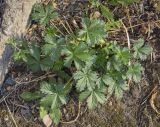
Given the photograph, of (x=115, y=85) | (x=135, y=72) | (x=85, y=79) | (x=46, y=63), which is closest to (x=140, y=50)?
(x=135, y=72)

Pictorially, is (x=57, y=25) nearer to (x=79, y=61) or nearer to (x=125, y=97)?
(x=79, y=61)

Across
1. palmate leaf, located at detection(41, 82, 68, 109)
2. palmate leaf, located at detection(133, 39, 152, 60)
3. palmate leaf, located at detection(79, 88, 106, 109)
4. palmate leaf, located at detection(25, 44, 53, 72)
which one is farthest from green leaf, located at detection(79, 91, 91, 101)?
palmate leaf, located at detection(133, 39, 152, 60)

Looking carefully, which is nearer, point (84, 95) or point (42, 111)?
point (84, 95)

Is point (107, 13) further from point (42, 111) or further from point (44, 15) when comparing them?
point (42, 111)

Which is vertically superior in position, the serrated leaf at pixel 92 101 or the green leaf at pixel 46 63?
the green leaf at pixel 46 63

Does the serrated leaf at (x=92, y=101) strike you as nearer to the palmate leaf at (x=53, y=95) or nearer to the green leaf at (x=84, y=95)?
the green leaf at (x=84, y=95)

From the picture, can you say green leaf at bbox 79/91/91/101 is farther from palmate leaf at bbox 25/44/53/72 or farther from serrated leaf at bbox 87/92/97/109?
palmate leaf at bbox 25/44/53/72

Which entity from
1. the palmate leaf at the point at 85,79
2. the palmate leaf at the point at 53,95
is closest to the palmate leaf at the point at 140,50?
the palmate leaf at the point at 85,79

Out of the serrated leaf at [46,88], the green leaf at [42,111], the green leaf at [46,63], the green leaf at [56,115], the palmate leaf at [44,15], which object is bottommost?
the green leaf at [56,115]
